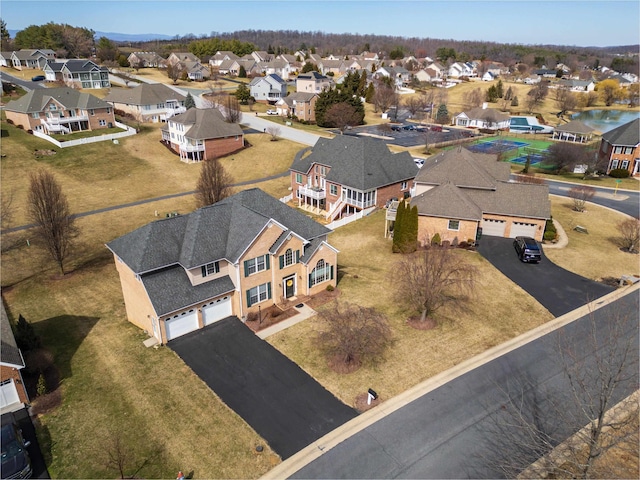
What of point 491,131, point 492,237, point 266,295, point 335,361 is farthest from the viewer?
point 491,131

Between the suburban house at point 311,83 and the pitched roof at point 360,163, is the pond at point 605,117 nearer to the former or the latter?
the suburban house at point 311,83

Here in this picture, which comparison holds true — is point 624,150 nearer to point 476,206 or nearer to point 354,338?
point 476,206

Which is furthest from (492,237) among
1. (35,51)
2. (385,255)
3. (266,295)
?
(35,51)

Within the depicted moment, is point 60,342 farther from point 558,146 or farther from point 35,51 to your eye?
point 35,51

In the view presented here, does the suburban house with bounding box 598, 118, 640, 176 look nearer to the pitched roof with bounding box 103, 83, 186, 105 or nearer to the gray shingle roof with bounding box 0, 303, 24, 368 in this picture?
the gray shingle roof with bounding box 0, 303, 24, 368

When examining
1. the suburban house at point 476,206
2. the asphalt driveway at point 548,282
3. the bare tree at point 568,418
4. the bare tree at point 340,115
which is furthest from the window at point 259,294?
the bare tree at point 340,115

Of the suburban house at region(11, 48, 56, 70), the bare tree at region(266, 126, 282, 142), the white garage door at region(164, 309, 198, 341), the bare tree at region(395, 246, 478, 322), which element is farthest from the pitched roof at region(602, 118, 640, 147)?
the suburban house at region(11, 48, 56, 70)
